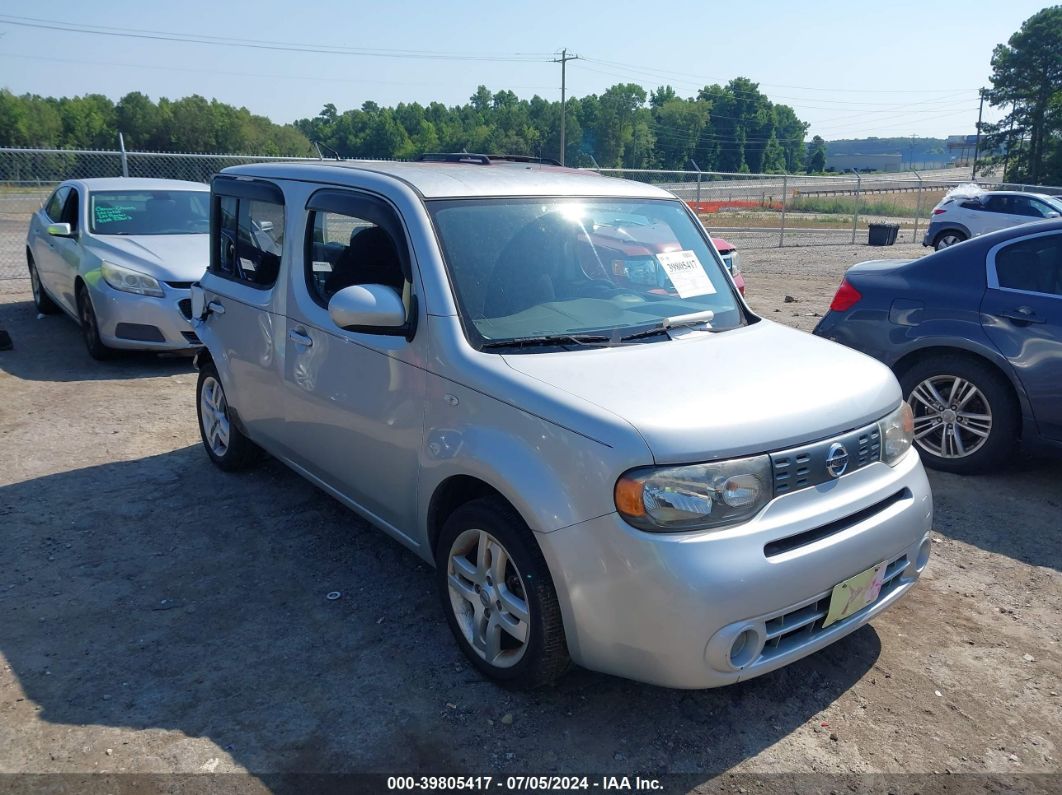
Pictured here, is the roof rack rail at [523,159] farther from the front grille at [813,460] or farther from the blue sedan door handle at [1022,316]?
A: the blue sedan door handle at [1022,316]

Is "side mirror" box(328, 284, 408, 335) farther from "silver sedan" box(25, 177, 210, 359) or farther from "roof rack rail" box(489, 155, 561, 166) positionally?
"silver sedan" box(25, 177, 210, 359)

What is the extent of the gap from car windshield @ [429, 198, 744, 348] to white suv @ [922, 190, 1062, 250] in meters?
16.6

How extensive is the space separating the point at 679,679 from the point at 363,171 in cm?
264

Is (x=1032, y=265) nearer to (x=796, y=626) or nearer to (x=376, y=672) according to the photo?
(x=796, y=626)

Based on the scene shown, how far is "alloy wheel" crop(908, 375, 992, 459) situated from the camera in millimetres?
5352

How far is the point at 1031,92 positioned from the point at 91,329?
75.7 m

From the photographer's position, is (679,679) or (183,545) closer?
(679,679)

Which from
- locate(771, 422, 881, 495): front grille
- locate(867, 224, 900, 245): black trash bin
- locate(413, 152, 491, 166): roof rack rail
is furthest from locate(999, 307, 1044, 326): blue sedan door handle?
locate(867, 224, 900, 245): black trash bin

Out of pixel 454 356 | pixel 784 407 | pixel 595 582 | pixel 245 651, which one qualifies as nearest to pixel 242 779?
pixel 245 651

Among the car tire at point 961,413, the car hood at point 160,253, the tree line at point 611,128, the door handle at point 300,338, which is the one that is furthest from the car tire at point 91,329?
the tree line at point 611,128

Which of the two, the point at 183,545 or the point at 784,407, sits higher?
the point at 784,407

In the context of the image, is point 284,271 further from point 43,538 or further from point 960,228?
point 960,228

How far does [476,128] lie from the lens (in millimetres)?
80875

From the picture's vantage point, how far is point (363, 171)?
3961mm
